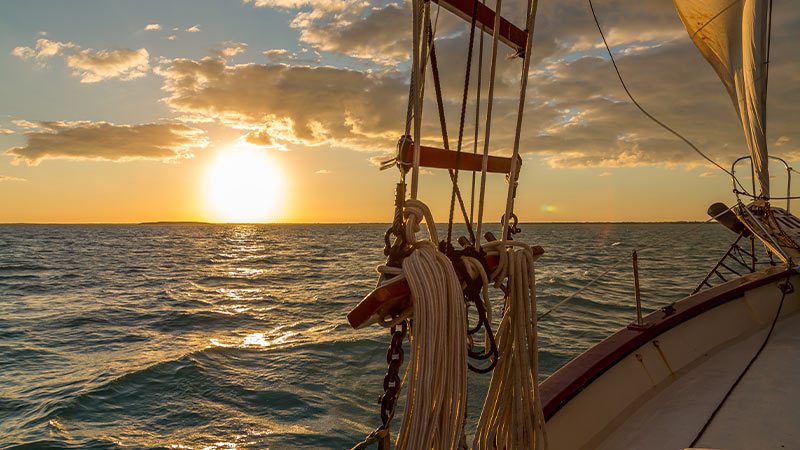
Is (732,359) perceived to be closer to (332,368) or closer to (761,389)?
(761,389)

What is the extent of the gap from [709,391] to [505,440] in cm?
178

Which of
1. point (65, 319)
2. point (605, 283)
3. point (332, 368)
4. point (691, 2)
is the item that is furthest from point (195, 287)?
point (691, 2)

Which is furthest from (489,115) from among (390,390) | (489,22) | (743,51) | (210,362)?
(210,362)

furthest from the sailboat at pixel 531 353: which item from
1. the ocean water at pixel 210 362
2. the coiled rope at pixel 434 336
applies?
the ocean water at pixel 210 362

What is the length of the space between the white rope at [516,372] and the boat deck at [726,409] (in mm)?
781

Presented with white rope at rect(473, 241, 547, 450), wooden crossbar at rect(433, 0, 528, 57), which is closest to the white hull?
white rope at rect(473, 241, 547, 450)

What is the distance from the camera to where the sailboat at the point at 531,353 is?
1.71m

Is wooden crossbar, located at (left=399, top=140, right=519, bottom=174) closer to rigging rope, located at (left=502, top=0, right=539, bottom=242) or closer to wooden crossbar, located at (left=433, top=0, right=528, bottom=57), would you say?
rigging rope, located at (left=502, top=0, right=539, bottom=242)

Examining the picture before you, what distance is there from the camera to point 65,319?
13266mm

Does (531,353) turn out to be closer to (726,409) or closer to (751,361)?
(726,409)

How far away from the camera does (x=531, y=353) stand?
7.07ft

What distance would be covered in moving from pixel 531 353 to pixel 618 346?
1.49 metres

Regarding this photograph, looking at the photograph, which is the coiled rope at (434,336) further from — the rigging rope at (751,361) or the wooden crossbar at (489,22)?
the rigging rope at (751,361)

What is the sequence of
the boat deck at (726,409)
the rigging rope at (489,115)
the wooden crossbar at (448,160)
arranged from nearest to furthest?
the wooden crossbar at (448,160) < the rigging rope at (489,115) < the boat deck at (726,409)
